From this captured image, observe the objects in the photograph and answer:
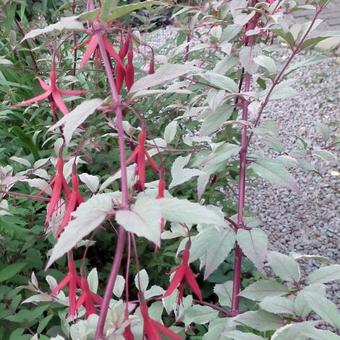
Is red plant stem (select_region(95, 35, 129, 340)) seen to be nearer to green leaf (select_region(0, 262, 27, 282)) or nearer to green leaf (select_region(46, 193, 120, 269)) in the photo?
green leaf (select_region(46, 193, 120, 269))

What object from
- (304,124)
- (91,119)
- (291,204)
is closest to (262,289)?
(91,119)

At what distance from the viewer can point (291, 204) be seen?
8.93ft

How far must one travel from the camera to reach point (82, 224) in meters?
0.50

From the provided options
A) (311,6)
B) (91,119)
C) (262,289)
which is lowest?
(91,119)

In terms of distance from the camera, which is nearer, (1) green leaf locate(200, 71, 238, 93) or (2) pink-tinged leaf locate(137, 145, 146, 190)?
(2) pink-tinged leaf locate(137, 145, 146, 190)

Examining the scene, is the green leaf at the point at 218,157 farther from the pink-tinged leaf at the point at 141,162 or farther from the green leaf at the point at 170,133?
the pink-tinged leaf at the point at 141,162

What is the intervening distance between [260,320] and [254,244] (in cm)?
11

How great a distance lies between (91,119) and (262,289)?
3.34 feet

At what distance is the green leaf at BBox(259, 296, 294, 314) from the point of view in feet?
2.50

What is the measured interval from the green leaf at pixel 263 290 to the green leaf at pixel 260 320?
0.12ft

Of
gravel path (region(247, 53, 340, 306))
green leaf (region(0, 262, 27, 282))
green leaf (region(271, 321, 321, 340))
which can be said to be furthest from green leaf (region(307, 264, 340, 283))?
gravel path (region(247, 53, 340, 306))

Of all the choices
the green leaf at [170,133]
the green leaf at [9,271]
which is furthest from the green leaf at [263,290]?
the green leaf at [9,271]

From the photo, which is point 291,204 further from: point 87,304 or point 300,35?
point 87,304

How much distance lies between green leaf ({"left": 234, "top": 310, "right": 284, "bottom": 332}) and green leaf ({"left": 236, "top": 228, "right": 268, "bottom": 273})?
0.06 m
